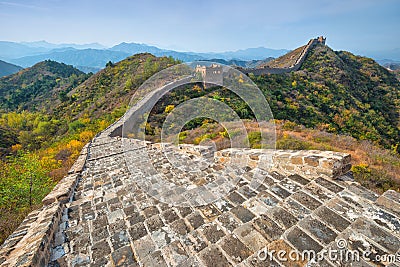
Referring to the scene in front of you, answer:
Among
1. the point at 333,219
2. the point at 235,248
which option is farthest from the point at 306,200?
the point at 235,248

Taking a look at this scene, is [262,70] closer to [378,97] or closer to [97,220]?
[378,97]

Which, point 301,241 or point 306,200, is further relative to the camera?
point 306,200

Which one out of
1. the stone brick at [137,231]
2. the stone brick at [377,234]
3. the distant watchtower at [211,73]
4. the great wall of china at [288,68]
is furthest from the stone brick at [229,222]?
the great wall of china at [288,68]

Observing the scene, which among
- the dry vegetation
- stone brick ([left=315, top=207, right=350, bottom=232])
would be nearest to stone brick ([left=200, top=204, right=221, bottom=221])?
stone brick ([left=315, top=207, right=350, bottom=232])

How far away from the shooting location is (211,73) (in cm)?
1958

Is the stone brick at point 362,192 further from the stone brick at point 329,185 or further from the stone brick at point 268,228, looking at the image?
the stone brick at point 268,228

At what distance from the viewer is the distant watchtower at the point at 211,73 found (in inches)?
746

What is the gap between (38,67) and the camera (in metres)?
64.4

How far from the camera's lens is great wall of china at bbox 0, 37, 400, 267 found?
5.36 ft

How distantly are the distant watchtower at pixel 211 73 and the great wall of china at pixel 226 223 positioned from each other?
1672 cm

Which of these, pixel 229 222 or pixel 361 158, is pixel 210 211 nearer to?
pixel 229 222

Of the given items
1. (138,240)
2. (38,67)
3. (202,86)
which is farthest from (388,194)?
(38,67)

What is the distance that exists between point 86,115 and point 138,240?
63.8 feet

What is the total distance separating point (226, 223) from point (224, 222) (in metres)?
0.03
